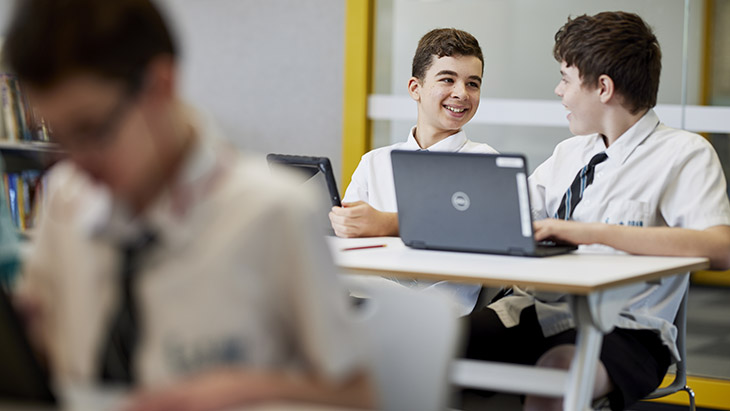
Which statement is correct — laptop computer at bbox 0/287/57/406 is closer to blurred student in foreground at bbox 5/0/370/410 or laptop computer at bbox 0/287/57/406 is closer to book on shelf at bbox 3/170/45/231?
blurred student in foreground at bbox 5/0/370/410

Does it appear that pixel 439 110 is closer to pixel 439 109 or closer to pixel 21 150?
pixel 439 109

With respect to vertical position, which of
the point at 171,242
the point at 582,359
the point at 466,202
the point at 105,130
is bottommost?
the point at 582,359

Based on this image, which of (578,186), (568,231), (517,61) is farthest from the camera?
(517,61)

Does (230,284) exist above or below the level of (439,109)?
below

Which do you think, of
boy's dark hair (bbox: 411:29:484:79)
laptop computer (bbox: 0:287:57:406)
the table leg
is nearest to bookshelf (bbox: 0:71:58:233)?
boy's dark hair (bbox: 411:29:484:79)

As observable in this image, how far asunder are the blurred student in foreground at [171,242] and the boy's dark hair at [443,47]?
197 cm

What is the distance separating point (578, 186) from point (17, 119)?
2.79 metres

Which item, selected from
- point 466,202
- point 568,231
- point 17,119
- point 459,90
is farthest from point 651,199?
point 17,119

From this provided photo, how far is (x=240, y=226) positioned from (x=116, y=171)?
14cm

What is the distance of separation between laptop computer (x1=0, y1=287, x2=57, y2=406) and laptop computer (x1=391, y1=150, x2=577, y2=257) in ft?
4.09

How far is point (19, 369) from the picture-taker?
98cm

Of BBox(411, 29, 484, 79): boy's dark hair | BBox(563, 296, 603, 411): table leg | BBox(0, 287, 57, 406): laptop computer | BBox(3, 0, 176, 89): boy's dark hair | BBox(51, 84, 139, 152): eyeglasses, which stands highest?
BBox(411, 29, 484, 79): boy's dark hair

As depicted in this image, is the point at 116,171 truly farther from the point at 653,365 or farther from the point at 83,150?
the point at 653,365

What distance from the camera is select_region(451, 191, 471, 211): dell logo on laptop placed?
2.11 metres
